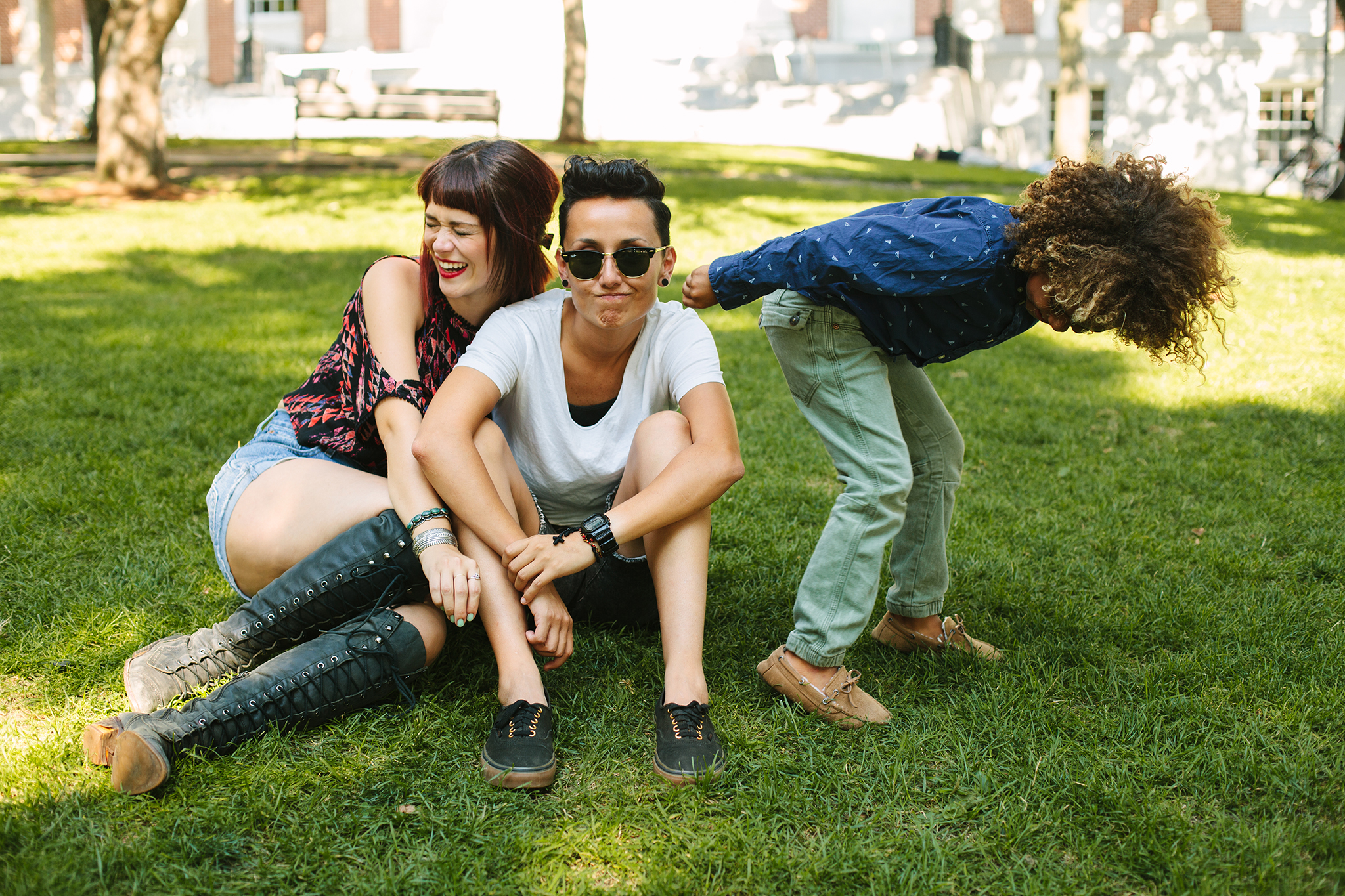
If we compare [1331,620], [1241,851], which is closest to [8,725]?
[1241,851]

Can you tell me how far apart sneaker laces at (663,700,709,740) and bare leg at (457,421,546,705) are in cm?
29

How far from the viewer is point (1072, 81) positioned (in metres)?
14.3

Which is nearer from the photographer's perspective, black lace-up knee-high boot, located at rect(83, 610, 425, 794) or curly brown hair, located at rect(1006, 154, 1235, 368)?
black lace-up knee-high boot, located at rect(83, 610, 425, 794)

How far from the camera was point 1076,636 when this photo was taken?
2.98m

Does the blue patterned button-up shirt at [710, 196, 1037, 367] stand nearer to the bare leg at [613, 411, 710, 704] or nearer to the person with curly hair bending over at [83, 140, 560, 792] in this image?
the bare leg at [613, 411, 710, 704]

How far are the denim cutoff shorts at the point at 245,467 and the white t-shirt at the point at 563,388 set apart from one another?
500 mm

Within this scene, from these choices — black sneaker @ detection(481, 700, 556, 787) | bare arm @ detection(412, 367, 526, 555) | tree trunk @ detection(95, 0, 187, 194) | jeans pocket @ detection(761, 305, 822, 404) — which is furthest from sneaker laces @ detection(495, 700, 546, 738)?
tree trunk @ detection(95, 0, 187, 194)

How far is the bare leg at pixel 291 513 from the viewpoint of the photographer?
8.38 ft

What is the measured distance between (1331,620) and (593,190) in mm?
2380

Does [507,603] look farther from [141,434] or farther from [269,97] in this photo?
[269,97]

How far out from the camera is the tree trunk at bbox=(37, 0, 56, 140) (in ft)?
81.5

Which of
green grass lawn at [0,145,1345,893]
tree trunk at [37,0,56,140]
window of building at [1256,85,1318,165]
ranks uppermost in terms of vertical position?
tree trunk at [37,0,56,140]

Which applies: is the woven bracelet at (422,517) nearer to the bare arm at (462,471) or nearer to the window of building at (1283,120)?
the bare arm at (462,471)

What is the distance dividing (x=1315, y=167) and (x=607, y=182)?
67.1 feet
